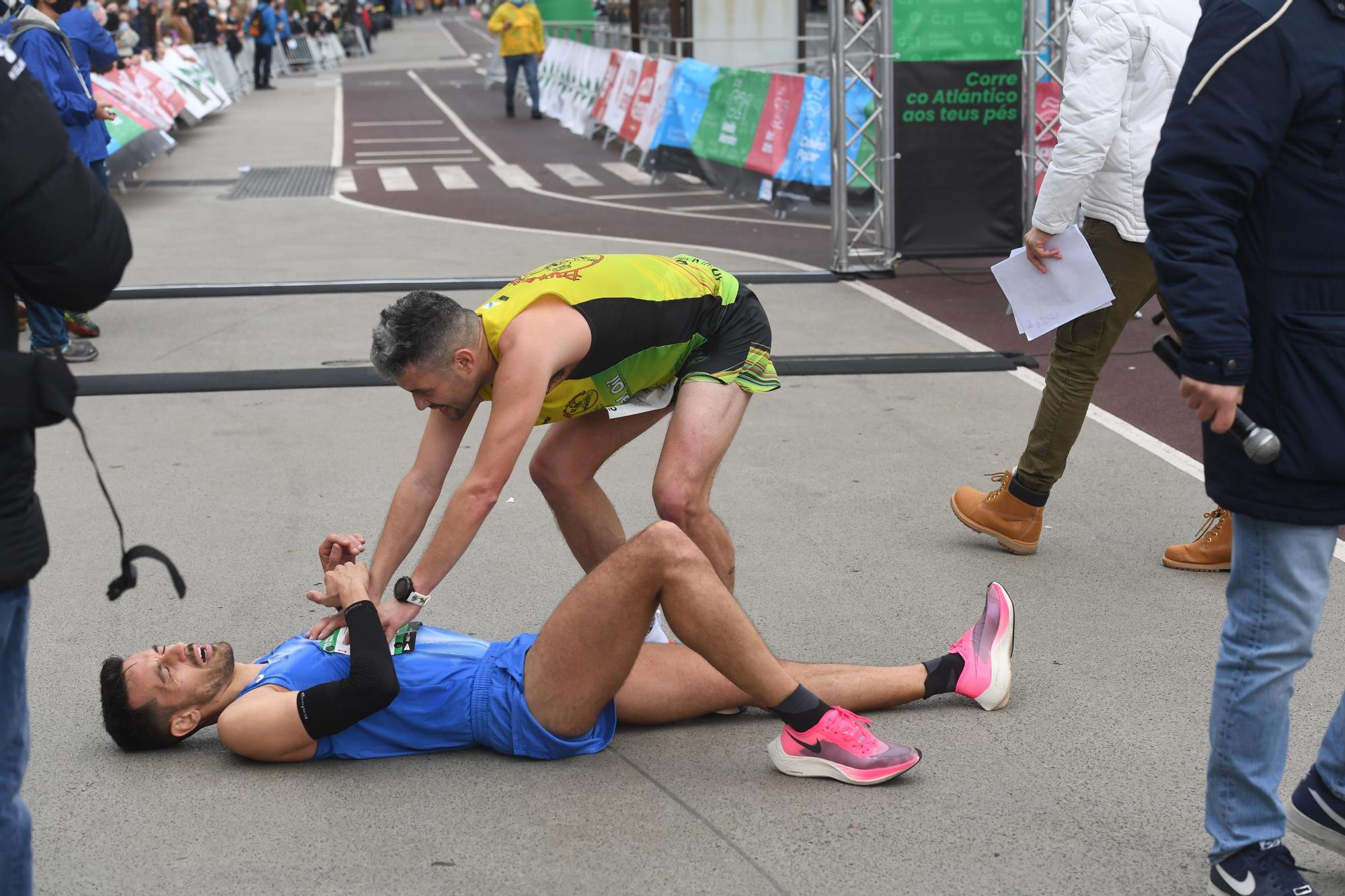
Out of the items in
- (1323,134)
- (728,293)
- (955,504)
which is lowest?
(955,504)

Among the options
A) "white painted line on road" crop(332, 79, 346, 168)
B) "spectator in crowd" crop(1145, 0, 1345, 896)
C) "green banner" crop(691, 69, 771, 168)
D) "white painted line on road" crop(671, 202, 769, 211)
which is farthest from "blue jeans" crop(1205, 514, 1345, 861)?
"white painted line on road" crop(332, 79, 346, 168)

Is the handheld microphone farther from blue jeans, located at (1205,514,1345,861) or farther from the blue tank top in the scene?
the blue tank top

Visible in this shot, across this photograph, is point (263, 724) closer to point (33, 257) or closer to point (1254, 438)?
point (33, 257)

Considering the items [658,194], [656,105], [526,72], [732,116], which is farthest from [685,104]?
→ [526,72]

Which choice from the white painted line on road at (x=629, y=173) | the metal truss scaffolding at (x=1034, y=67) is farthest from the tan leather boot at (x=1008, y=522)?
the white painted line on road at (x=629, y=173)

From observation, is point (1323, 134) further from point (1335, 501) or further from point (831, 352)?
point (831, 352)

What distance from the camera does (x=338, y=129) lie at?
24203 millimetres

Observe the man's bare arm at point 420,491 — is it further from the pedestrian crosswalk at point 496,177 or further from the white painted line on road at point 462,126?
the white painted line on road at point 462,126

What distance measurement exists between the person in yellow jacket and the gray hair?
833 inches

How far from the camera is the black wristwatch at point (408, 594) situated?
129 inches

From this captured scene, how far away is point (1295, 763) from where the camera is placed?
3445mm

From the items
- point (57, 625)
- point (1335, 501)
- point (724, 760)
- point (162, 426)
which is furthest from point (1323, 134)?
point (162, 426)

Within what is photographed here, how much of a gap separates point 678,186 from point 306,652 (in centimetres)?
1351

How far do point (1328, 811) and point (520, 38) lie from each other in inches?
886
